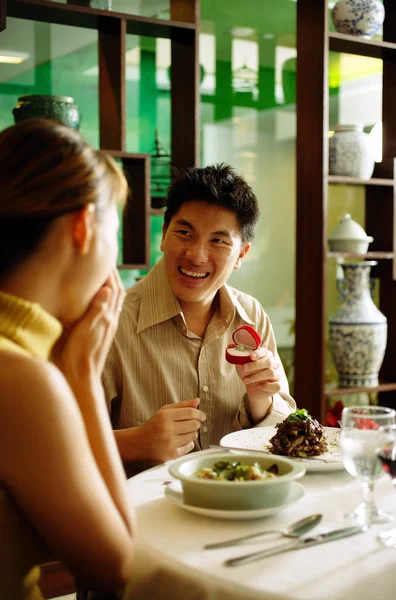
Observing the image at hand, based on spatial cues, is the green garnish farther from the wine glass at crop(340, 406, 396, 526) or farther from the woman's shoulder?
the woman's shoulder

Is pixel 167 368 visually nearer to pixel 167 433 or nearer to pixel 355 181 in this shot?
pixel 167 433

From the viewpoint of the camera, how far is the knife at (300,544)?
3.67 feet

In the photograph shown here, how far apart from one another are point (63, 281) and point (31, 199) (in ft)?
0.44

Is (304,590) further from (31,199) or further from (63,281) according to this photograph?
(31,199)

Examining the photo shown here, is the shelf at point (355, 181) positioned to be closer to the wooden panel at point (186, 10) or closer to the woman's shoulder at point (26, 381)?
the wooden panel at point (186, 10)

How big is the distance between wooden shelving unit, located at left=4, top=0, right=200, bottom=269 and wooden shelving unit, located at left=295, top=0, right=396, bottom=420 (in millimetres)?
571

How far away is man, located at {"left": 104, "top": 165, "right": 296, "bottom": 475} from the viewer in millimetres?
2133

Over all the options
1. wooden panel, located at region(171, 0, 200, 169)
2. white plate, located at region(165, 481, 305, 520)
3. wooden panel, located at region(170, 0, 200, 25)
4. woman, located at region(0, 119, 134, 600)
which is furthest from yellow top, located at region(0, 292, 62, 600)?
wooden panel, located at region(170, 0, 200, 25)

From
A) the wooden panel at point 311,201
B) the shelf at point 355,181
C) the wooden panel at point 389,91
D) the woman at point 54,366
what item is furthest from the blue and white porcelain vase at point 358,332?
the woman at point 54,366

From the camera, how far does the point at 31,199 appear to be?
45.1 inches

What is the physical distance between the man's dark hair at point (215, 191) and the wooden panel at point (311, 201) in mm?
1404

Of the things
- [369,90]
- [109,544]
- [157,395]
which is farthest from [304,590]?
[369,90]

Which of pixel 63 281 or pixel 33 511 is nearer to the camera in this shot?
pixel 33 511

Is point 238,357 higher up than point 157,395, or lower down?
higher up
